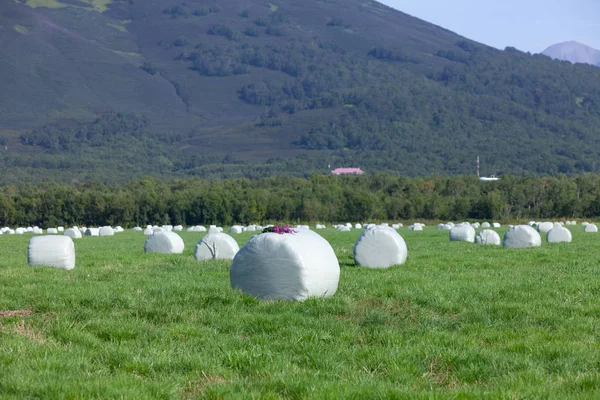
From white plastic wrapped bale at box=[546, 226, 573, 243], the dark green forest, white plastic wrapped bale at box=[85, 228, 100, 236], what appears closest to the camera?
white plastic wrapped bale at box=[546, 226, 573, 243]

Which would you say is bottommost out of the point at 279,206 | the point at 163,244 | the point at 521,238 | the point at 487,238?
the point at 279,206

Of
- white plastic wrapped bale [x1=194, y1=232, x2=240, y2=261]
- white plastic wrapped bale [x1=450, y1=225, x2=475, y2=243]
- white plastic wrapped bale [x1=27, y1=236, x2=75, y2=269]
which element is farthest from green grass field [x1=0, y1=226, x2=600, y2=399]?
white plastic wrapped bale [x1=450, y1=225, x2=475, y2=243]

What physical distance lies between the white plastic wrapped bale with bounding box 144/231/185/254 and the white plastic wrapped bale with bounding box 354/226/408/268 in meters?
10.4

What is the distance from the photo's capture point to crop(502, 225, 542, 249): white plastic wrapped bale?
100 ft

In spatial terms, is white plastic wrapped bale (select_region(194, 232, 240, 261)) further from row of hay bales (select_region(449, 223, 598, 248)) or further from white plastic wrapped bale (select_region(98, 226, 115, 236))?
white plastic wrapped bale (select_region(98, 226, 115, 236))

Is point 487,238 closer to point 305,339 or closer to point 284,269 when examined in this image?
point 284,269

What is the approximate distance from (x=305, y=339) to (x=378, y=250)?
1092 cm

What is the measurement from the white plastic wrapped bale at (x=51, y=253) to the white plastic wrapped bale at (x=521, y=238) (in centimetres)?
1653

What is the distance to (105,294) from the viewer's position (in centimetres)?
1381

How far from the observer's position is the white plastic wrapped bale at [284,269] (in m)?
13.4

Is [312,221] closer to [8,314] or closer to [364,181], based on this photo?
[364,181]

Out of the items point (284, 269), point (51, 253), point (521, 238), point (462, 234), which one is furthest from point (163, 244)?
point (284, 269)

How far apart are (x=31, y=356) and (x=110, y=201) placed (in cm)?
9252

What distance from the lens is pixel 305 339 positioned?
10.5m
